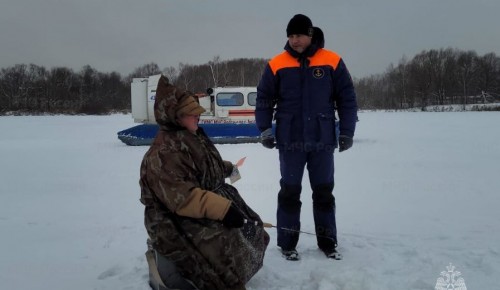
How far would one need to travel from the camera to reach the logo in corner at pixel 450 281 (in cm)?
265

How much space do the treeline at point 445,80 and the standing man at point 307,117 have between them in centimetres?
5582

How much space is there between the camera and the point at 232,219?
2242 millimetres

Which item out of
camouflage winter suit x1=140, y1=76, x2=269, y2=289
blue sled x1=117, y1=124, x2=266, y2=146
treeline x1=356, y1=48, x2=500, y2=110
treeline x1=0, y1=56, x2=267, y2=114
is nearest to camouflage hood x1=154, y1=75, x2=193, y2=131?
camouflage winter suit x1=140, y1=76, x2=269, y2=289

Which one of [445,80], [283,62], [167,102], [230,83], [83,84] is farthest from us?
[83,84]

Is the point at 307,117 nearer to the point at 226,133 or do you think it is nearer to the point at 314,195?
the point at 314,195

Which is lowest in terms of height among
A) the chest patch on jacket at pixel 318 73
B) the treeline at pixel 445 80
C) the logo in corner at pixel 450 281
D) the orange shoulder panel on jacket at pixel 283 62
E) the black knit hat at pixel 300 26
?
the logo in corner at pixel 450 281

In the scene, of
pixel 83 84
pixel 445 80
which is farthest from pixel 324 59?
pixel 83 84

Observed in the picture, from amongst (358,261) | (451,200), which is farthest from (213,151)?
(451,200)

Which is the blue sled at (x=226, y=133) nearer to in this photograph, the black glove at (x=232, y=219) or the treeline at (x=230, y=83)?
the black glove at (x=232, y=219)

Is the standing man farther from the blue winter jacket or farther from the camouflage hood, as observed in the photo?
the camouflage hood

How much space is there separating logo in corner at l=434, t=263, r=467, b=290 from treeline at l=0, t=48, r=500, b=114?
1802 inches

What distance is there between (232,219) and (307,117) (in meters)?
1.25

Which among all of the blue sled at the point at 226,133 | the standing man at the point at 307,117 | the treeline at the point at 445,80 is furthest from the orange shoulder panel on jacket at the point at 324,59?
the treeline at the point at 445,80

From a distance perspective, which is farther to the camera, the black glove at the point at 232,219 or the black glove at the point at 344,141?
the black glove at the point at 344,141
